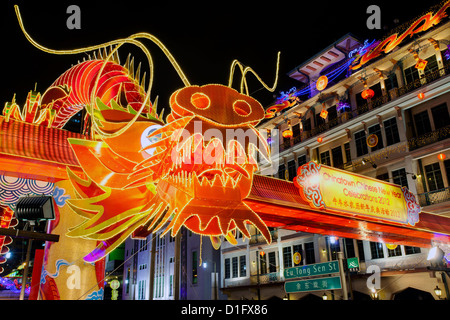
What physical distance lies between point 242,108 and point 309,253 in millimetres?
22836

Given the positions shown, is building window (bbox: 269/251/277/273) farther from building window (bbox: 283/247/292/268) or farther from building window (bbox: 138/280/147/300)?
building window (bbox: 138/280/147/300)

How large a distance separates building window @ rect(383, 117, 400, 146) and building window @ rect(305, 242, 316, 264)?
30.3ft

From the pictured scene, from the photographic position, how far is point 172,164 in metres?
6.27

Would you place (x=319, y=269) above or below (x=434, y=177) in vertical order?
below

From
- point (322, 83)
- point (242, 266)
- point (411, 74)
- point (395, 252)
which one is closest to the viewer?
point (395, 252)

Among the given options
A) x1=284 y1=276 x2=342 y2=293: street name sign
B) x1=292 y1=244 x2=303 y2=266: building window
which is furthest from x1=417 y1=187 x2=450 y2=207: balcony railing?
x1=284 y1=276 x2=342 y2=293: street name sign

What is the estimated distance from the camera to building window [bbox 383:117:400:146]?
75.6ft

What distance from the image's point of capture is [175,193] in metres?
6.55

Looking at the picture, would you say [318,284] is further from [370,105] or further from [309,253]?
[370,105]

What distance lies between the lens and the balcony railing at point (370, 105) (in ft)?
69.4

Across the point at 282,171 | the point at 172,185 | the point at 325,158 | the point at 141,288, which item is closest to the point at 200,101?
the point at 172,185

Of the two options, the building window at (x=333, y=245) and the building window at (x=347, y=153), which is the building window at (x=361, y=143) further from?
the building window at (x=333, y=245)

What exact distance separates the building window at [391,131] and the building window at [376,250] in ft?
21.5
